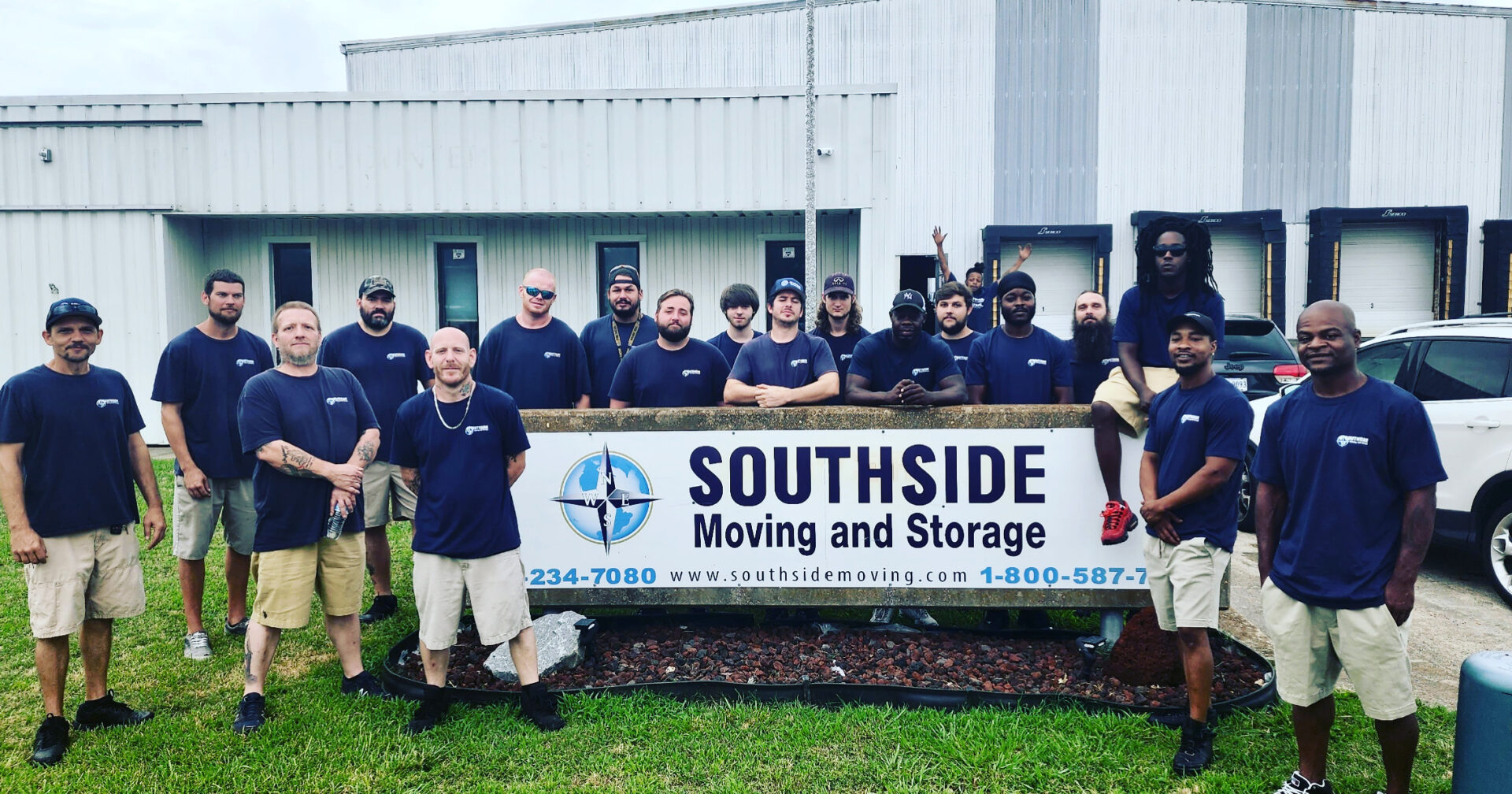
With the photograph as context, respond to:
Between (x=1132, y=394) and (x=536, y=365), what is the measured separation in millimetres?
3313

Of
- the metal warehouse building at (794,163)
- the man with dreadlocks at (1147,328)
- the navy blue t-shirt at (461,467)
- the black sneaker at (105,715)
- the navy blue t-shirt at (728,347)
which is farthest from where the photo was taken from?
the metal warehouse building at (794,163)

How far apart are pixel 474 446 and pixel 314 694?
62.3 inches

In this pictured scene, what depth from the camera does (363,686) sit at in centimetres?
443

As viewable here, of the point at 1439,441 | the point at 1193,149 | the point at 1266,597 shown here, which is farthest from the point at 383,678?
the point at 1193,149

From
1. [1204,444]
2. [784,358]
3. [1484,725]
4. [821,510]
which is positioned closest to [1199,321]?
[1204,444]

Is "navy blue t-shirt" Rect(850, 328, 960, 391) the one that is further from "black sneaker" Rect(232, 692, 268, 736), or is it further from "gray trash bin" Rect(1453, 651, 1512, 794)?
"black sneaker" Rect(232, 692, 268, 736)

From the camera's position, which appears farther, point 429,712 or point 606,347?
point 606,347

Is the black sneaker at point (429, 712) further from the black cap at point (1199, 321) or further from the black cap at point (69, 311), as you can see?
the black cap at point (1199, 321)

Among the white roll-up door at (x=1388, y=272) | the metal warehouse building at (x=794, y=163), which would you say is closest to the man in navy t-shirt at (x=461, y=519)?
the metal warehouse building at (x=794, y=163)

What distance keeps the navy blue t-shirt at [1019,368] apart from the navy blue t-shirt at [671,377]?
4.81 ft

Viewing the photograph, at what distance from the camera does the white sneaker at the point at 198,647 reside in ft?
16.4

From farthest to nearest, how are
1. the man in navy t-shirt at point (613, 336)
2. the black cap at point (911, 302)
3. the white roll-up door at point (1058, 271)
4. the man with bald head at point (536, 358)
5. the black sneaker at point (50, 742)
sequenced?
1. the white roll-up door at point (1058, 271)
2. the man in navy t-shirt at point (613, 336)
3. the man with bald head at point (536, 358)
4. the black cap at point (911, 302)
5. the black sneaker at point (50, 742)

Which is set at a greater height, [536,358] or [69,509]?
[536,358]

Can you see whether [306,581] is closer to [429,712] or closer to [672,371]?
[429,712]
